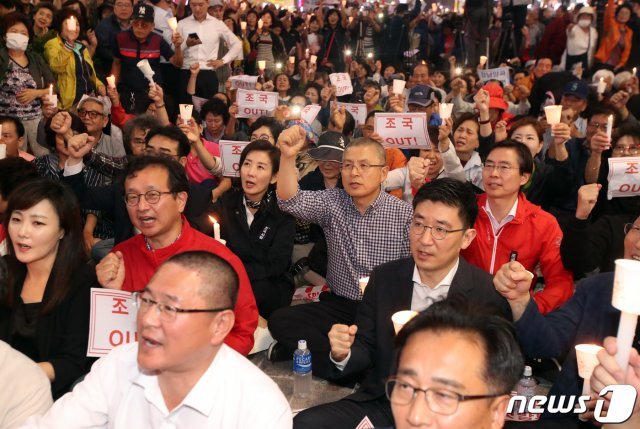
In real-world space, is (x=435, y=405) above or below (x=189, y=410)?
above

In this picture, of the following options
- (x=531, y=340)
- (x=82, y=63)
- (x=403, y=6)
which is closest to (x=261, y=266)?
(x=531, y=340)

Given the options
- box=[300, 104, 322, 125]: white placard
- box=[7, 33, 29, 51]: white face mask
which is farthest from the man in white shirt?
box=[300, 104, 322, 125]: white placard

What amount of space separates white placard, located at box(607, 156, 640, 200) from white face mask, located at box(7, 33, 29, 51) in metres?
5.24

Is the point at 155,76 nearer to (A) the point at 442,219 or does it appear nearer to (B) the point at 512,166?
(B) the point at 512,166

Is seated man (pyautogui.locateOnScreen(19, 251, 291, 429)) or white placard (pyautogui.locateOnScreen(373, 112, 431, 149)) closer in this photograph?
seated man (pyautogui.locateOnScreen(19, 251, 291, 429))

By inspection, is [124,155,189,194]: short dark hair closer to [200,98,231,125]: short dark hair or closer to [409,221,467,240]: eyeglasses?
[409,221,467,240]: eyeglasses

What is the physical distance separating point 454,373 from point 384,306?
1272 mm

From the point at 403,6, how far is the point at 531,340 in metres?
13.2

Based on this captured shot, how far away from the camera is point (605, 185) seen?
5062mm

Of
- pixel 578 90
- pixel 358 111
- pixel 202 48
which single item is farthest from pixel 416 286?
pixel 202 48

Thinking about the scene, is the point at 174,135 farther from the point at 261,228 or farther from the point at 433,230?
the point at 433,230

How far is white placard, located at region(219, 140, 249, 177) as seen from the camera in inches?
202

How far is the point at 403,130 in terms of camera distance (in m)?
5.24

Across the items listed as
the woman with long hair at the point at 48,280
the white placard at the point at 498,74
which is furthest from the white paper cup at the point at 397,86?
the woman with long hair at the point at 48,280
